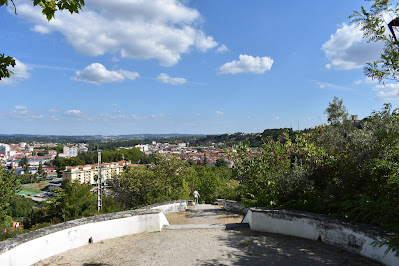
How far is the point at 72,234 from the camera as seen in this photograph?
197 inches

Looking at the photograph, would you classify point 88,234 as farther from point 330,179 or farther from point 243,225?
point 330,179

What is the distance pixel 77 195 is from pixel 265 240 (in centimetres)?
762

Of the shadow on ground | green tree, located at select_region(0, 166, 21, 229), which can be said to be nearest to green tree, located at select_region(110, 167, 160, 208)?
green tree, located at select_region(0, 166, 21, 229)

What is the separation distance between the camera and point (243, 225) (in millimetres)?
6434

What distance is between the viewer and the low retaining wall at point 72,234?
399 centimetres

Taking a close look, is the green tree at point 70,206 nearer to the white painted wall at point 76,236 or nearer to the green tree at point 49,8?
the white painted wall at point 76,236

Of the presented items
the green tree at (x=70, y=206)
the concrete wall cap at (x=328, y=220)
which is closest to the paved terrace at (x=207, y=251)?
the concrete wall cap at (x=328, y=220)

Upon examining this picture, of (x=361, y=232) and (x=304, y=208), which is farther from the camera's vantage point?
(x=304, y=208)

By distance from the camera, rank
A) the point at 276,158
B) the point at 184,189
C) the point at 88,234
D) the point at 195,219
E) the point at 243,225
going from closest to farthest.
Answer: the point at 88,234 → the point at 243,225 → the point at 276,158 → the point at 195,219 → the point at 184,189

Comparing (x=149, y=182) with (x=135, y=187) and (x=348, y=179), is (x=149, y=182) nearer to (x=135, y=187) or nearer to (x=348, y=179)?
(x=135, y=187)

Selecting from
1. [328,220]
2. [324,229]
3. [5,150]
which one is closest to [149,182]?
[324,229]

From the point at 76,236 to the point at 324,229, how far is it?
5087 mm

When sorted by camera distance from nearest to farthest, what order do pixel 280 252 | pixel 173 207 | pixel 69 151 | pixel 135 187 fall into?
pixel 280 252, pixel 173 207, pixel 135 187, pixel 69 151

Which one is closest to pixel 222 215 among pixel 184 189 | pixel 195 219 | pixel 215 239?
pixel 195 219
